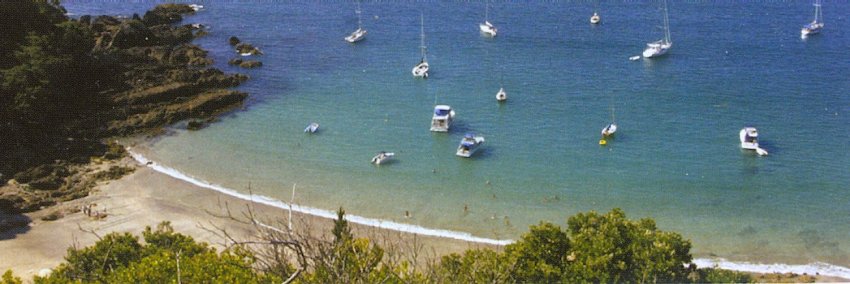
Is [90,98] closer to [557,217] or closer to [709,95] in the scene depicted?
[557,217]

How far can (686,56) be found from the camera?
50.2 meters

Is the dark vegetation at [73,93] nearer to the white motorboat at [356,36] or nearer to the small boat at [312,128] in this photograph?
the small boat at [312,128]

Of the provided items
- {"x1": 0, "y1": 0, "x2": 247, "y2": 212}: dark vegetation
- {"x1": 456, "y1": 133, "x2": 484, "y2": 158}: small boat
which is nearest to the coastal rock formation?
{"x1": 0, "y1": 0, "x2": 247, "y2": 212}: dark vegetation

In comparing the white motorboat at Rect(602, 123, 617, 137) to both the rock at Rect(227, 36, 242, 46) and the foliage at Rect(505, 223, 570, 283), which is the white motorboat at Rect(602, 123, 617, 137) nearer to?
the foliage at Rect(505, 223, 570, 283)

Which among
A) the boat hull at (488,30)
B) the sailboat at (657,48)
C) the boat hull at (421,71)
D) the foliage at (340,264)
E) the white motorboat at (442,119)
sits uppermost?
the boat hull at (488,30)

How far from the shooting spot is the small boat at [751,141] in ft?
119

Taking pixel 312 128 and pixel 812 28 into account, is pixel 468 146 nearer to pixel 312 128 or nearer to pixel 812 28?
pixel 312 128

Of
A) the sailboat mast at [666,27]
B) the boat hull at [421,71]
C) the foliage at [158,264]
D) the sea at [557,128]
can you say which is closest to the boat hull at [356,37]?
the sea at [557,128]

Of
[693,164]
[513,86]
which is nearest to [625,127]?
[693,164]

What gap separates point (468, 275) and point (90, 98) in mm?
31746

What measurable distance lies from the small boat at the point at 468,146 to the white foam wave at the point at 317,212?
6.53m

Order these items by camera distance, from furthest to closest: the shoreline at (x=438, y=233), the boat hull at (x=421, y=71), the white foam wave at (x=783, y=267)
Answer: the boat hull at (x=421, y=71), the shoreline at (x=438, y=233), the white foam wave at (x=783, y=267)

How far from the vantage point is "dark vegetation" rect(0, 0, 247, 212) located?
34.4m

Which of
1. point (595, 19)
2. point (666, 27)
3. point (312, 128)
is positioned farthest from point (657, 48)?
point (312, 128)
